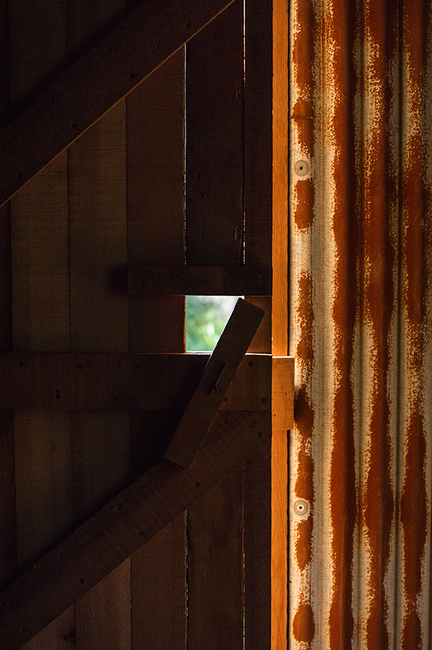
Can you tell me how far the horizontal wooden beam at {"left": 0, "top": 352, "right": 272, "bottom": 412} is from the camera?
1343 millimetres

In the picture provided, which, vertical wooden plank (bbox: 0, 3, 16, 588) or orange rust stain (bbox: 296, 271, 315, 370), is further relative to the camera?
orange rust stain (bbox: 296, 271, 315, 370)

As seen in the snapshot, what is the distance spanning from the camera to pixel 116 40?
1285 mm

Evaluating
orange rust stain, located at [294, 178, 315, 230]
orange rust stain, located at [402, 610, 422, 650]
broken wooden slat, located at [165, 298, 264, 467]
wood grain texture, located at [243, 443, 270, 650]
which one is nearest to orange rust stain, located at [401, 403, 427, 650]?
orange rust stain, located at [402, 610, 422, 650]

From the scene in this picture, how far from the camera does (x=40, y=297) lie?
1387mm

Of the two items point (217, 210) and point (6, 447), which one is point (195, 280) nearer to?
point (217, 210)

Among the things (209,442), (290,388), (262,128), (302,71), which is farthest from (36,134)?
(290,388)

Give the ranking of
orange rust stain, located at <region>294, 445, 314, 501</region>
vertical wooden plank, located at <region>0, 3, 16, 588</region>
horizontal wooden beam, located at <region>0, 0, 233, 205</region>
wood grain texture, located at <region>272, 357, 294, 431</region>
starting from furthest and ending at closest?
orange rust stain, located at <region>294, 445, 314, 501</region>
wood grain texture, located at <region>272, 357, 294, 431</region>
vertical wooden plank, located at <region>0, 3, 16, 588</region>
horizontal wooden beam, located at <region>0, 0, 233, 205</region>

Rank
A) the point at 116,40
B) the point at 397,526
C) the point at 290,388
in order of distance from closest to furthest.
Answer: the point at 116,40 < the point at 290,388 < the point at 397,526

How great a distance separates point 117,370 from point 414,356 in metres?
1.46

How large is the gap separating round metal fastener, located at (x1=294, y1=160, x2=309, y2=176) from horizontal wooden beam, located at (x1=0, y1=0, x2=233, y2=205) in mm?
774

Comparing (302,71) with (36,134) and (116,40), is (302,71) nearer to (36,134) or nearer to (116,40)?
(116,40)

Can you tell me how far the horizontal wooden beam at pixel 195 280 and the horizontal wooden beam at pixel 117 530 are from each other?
0.43 m

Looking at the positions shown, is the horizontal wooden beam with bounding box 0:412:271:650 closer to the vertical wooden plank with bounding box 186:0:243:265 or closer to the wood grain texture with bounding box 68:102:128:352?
the wood grain texture with bounding box 68:102:128:352

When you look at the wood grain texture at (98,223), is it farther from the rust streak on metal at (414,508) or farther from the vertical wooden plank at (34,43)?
the rust streak on metal at (414,508)
